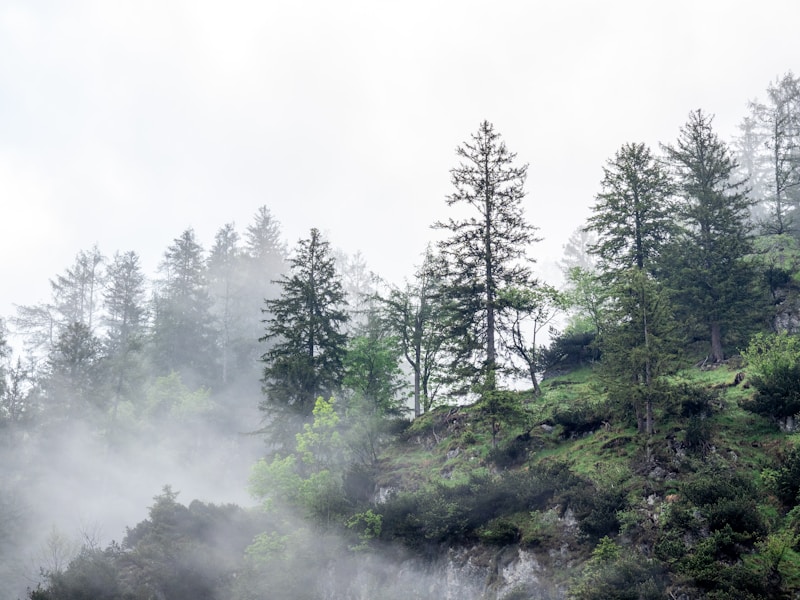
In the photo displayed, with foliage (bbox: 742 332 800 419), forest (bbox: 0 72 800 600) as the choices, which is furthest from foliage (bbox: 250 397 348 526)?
foliage (bbox: 742 332 800 419)

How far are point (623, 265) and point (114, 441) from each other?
43.7 metres

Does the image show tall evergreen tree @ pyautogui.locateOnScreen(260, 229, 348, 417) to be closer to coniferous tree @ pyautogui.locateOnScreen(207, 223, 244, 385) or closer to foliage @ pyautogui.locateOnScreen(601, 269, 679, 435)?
foliage @ pyautogui.locateOnScreen(601, 269, 679, 435)

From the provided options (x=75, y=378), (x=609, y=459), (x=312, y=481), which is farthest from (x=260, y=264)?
(x=609, y=459)

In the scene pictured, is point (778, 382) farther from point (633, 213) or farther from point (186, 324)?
point (186, 324)

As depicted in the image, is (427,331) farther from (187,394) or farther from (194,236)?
(194,236)

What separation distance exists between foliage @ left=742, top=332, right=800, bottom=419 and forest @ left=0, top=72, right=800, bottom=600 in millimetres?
74

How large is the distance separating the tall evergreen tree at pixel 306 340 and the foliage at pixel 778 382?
22.8 meters

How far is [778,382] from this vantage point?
1769cm

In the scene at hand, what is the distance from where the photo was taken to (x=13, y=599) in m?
33.6

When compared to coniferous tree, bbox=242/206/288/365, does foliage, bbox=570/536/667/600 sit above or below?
below

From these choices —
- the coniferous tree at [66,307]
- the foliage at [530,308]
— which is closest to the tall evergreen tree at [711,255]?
the foliage at [530,308]

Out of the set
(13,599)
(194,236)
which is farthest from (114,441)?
(194,236)

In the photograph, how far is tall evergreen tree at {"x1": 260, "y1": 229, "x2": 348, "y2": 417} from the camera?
33.4 metres

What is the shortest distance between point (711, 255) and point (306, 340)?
78.6ft
